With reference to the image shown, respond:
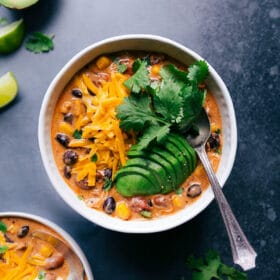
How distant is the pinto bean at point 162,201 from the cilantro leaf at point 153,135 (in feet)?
0.81

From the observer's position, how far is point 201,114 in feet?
8.63

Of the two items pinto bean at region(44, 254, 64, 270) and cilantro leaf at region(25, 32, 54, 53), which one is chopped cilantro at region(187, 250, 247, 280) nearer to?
pinto bean at region(44, 254, 64, 270)

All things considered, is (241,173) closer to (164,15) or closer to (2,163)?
(164,15)

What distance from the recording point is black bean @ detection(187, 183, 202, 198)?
104 inches

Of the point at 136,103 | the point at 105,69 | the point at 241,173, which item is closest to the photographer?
the point at 136,103

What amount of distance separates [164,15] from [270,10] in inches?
19.4

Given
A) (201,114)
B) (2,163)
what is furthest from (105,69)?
(2,163)

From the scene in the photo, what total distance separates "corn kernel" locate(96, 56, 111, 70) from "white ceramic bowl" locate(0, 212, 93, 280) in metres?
0.70

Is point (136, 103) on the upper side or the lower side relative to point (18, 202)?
upper

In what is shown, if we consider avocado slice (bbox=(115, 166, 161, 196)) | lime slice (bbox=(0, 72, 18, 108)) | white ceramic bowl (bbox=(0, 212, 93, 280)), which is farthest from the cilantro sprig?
lime slice (bbox=(0, 72, 18, 108))

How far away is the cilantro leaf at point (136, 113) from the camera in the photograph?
8.28 feet

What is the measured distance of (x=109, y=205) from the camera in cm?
266

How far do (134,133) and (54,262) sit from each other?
0.68m

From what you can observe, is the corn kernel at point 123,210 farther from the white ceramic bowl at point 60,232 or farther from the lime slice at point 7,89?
the lime slice at point 7,89
